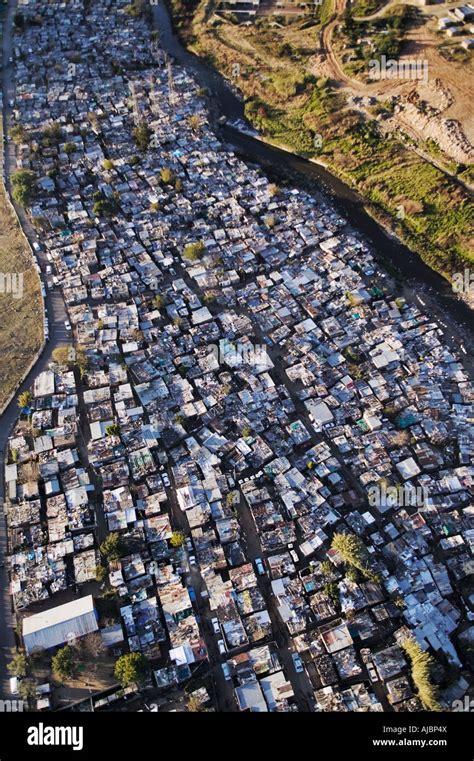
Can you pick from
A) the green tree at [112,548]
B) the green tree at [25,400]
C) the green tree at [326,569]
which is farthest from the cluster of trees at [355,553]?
the green tree at [25,400]

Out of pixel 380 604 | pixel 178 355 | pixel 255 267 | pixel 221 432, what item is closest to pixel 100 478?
pixel 221 432

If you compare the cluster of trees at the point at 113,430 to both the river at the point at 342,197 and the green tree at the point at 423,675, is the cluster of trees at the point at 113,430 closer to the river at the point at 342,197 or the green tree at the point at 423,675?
the green tree at the point at 423,675

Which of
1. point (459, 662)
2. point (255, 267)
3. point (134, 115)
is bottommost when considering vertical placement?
point (459, 662)

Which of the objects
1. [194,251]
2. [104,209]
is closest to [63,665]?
[194,251]

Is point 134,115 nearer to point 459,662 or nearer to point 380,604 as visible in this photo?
point 380,604

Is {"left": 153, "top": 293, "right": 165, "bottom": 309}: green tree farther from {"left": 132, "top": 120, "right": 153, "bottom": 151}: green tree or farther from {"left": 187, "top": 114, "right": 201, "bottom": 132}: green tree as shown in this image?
{"left": 187, "top": 114, "right": 201, "bottom": 132}: green tree

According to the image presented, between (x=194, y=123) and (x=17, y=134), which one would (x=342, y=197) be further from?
(x=17, y=134)

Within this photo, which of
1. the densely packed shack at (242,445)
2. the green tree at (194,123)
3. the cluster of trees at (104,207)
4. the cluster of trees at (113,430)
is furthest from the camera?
the green tree at (194,123)

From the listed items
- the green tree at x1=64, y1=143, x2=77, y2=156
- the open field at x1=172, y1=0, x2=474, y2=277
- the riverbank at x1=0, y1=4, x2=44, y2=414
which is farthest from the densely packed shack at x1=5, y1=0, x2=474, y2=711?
the open field at x1=172, y1=0, x2=474, y2=277
